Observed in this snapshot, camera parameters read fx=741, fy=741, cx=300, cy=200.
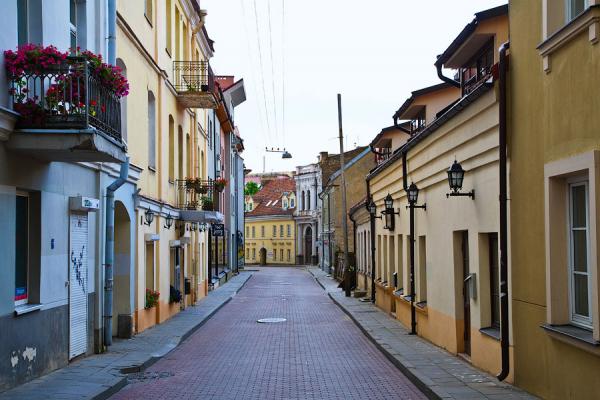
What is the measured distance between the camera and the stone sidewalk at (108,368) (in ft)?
30.0

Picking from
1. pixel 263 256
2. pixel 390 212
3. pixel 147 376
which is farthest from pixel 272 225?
pixel 147 376

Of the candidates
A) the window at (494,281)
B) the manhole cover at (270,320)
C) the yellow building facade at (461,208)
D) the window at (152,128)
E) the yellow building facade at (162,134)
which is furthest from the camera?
the manhole cover at (270,320)

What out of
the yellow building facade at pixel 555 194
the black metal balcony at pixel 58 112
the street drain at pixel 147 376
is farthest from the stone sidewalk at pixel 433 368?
the black metal balcony at pixel 58 112

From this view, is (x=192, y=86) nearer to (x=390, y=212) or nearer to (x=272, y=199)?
(x=390, y=212)

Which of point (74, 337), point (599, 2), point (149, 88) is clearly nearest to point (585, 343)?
point (599, 2)

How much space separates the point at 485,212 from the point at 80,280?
21.4ft

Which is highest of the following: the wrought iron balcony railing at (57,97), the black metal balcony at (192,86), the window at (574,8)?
the black metal balcony at (192,86)

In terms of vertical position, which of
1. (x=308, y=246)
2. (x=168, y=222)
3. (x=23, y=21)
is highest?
(x=23, y=21)

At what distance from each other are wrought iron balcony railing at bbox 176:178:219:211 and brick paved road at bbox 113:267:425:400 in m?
3.77

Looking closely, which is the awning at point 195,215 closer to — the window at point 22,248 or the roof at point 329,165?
the window at point 22,248

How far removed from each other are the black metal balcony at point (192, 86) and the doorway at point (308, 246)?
5784 centimetres

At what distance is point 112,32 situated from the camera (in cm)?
1311

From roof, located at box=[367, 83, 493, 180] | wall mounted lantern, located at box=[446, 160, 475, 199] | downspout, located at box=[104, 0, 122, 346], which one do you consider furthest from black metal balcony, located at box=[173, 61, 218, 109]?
wall mounted lantern, located at box=[446, 160, 475, 199]

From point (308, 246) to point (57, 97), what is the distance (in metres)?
72.3
